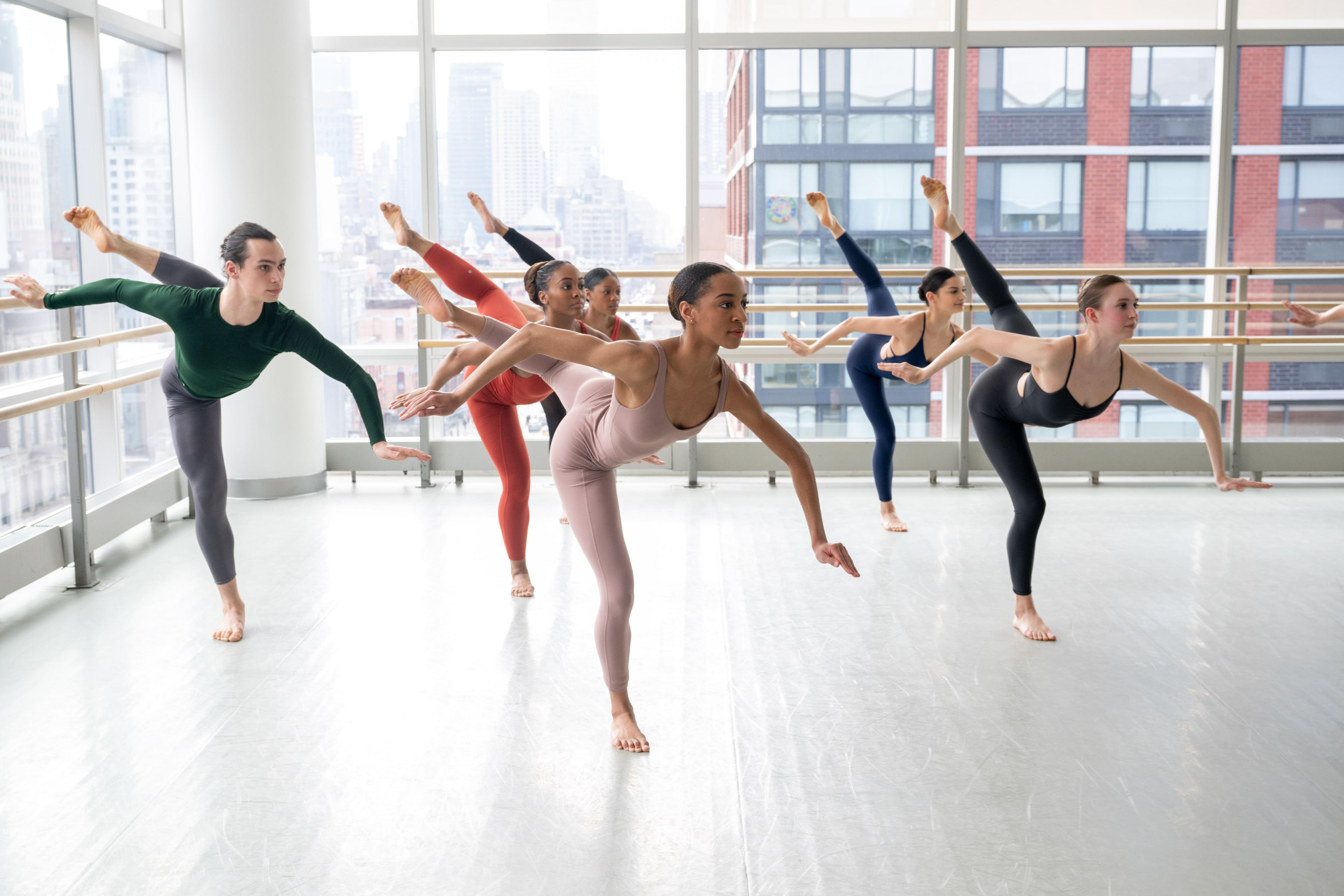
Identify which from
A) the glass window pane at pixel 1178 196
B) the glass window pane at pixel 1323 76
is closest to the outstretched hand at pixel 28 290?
the glass window pane at pixel 1178 196

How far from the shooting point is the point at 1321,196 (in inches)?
247

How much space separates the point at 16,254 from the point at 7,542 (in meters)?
1.11

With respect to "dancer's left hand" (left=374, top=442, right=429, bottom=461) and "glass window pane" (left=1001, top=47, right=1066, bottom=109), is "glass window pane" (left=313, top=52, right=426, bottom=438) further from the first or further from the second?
"dancer's left hand" (left=374, top=442, right=429, bottom=461)

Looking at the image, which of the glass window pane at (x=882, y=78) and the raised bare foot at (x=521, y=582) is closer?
the raised bare foot at (x=521, y=582)

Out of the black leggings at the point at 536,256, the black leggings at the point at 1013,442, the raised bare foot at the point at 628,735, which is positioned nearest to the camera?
the raised bare foot at the point at 628,735

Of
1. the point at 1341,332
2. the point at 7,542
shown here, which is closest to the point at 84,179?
the point at 7,542

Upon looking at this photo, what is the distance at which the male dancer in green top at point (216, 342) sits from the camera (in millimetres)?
3137

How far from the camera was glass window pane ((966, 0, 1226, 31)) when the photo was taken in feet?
20.1

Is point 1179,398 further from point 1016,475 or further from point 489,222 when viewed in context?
point 489,222

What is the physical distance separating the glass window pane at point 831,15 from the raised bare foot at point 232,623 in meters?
4.15

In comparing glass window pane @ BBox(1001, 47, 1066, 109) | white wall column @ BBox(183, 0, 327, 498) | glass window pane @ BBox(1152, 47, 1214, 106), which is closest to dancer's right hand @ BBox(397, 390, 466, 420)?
white wall column @ BBox(183, 0, 327, 498)

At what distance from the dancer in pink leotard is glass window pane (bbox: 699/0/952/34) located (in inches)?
156

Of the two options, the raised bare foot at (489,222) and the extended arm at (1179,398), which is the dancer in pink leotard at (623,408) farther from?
the raised bare foot at (489,222)

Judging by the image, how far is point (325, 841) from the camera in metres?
2.28
